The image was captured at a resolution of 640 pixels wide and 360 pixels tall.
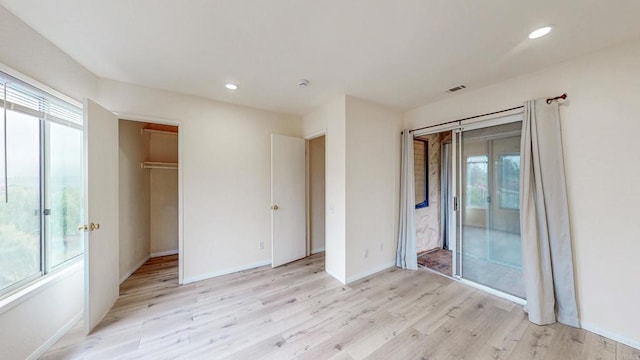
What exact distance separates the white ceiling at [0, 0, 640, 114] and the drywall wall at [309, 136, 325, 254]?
67.4 inches

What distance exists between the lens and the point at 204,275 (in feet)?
10.1

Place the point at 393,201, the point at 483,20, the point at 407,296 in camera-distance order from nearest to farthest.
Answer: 1. the point at 483,20
2. the point at 407,296
3. the point at 393,201

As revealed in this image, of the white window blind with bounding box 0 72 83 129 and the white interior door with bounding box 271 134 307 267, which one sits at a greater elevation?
the white window blind with bounding box 0 72 83 129

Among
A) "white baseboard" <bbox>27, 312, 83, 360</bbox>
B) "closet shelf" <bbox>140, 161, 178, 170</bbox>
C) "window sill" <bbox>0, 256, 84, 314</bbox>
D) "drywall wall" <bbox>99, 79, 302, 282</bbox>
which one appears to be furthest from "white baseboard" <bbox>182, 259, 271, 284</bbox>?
"closet shelf" <bbox>140, 161, 178, 170</bbox>

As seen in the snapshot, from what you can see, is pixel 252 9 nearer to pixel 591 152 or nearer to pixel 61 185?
pixel 61 185

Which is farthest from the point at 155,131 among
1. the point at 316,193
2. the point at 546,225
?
the point at 546,225

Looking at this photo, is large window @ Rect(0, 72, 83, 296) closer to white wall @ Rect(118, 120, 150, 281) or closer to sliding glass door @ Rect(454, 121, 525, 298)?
white wall @ Rect(118, 120, 150, 281)

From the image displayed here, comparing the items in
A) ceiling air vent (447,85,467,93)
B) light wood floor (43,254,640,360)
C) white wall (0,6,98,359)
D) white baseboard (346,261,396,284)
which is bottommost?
light wood floor (43,254,640,360)

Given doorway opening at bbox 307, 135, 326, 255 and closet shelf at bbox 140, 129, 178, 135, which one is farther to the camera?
doorway opening at bbox 307, 135, 326, 255

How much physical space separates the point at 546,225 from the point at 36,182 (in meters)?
4.68

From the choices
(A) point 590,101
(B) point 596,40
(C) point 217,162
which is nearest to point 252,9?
(C) point 217,162

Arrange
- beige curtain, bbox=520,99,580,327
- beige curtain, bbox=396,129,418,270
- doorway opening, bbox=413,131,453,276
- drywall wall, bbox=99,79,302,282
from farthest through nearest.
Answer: doorway opening, bbox=413,131,453,276, beige curtain, bbox=396,129,418,270, drywall wall, bbox=99,79,302,282, beige curtain, bbox=520,99,580,327

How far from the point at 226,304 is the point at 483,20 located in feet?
11.5

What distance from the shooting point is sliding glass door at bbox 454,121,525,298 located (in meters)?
2.59
